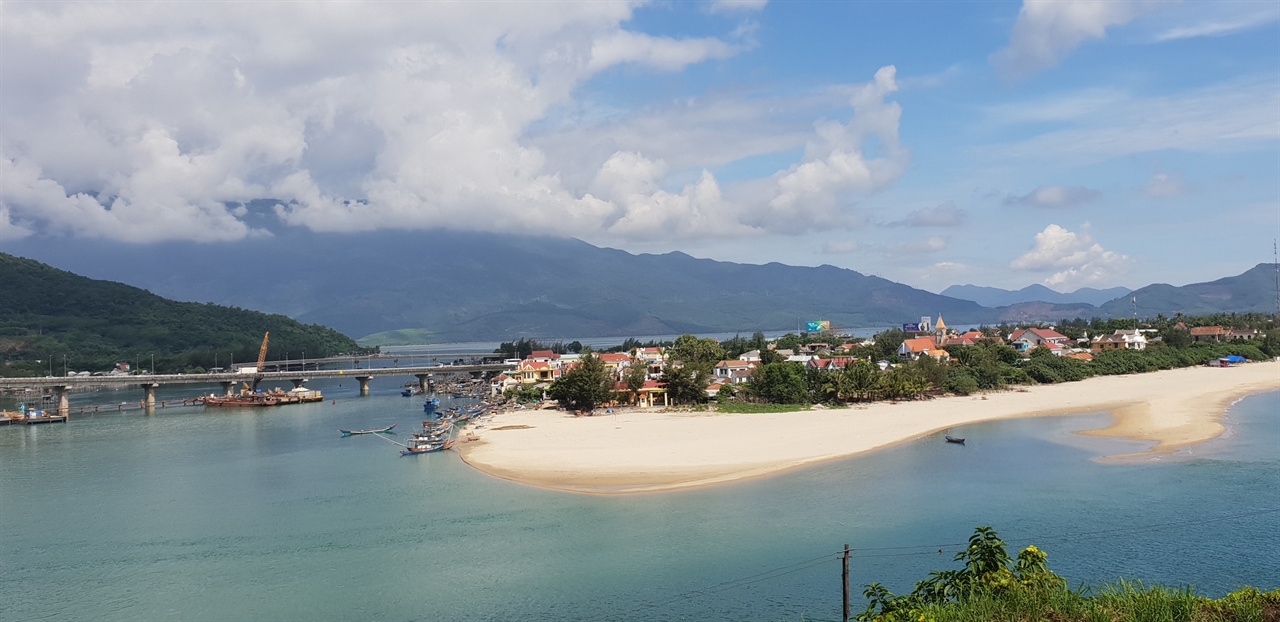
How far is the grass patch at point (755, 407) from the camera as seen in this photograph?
4959 centimetres

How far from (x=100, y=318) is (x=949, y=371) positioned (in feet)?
439

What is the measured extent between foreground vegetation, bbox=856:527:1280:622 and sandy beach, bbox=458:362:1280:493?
766 inches

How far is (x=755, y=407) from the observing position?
1980 inches

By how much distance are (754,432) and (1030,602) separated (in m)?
31.3

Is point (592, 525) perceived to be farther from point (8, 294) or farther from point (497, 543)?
point (8, 294)

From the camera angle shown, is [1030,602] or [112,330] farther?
[112,330]

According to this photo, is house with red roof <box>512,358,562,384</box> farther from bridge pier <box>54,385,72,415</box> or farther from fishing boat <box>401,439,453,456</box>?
bridge pier <box>54,385,72,415</box>

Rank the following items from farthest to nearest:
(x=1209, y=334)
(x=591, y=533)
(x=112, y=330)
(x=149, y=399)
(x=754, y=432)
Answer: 1. (x=112, y=330)
2. (x=1209, y=334)
3. (x=149, y=399)
4. (x=754, y=432)
5. (x=591, y=533)

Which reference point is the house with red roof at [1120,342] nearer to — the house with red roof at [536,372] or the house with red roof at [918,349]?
the house with red roof at [918,349]

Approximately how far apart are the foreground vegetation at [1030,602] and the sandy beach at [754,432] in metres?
19.5

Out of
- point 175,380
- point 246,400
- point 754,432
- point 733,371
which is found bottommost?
point 754,432

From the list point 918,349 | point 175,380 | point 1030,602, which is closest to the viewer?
point 1030,602

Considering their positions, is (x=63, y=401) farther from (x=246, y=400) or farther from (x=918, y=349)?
(x=918, y=349)

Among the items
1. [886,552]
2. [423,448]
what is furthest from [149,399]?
[886,552]
